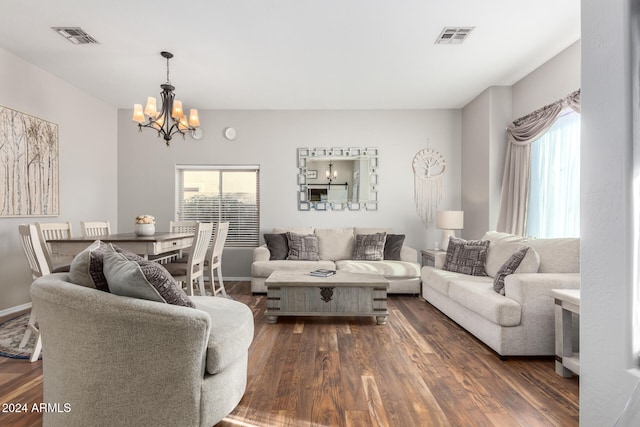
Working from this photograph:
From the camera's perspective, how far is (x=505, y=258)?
3.36m

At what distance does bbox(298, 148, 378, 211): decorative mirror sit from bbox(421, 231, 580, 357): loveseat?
7.41 ft

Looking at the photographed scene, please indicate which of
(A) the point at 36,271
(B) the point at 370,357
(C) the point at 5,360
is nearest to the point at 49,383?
(C) the point at 5,360

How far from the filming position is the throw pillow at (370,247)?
4.77 meters

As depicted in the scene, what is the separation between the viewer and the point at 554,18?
293 cm

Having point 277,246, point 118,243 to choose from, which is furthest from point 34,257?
point 277,246

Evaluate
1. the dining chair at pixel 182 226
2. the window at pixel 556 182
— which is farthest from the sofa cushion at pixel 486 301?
the dining chair at pixel 182 226

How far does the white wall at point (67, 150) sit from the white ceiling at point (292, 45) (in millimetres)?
192

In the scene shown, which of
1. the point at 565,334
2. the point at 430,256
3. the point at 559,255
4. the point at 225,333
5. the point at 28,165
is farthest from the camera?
the point at 430,256

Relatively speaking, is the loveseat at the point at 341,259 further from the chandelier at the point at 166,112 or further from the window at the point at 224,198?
the chandelier at the point at 166,112

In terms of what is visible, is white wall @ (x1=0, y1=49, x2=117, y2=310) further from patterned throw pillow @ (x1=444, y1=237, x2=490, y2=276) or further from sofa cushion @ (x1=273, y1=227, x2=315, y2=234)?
patterned throw pillow @ (x1=444, y1=237, x2=490, y2=276)

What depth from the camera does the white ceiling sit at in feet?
9.19

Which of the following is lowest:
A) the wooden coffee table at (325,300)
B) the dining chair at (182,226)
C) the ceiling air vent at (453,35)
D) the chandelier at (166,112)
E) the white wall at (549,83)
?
the wooden coffee table at (325,300)

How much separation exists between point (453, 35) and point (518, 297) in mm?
2396

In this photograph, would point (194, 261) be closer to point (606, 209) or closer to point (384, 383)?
point (384, 383)
